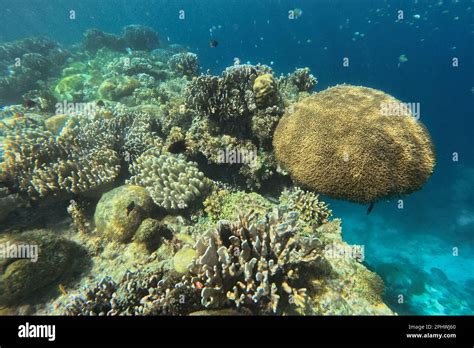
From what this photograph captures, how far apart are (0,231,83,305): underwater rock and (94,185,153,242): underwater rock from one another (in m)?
0.86

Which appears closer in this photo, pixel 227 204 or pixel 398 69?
pixel 227 204

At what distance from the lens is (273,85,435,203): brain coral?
532 centimetres

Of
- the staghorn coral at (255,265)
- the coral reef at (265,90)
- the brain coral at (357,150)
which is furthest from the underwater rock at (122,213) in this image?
the coral reef at (265,90)

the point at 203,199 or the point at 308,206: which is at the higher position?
the point at 203,199

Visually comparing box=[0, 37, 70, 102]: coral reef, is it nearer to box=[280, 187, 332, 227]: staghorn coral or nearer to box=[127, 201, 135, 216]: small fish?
box=[127, 201, 135, 216]: small fish

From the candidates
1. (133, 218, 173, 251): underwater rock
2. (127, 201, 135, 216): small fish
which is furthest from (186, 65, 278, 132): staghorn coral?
(133, 218, 173, 251): underwater rock

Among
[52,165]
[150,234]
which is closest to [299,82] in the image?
[150,234]

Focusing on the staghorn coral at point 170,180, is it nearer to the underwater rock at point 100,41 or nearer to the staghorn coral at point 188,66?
the staghorn coral at point 188,66

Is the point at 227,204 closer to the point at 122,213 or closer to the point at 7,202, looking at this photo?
the point at 122,213

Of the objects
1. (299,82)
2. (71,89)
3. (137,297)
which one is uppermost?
(71,89)

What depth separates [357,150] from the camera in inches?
215

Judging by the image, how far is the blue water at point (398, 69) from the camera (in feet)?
61.7

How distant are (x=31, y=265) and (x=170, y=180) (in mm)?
3116

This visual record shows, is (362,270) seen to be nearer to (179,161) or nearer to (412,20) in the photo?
(179,161)
